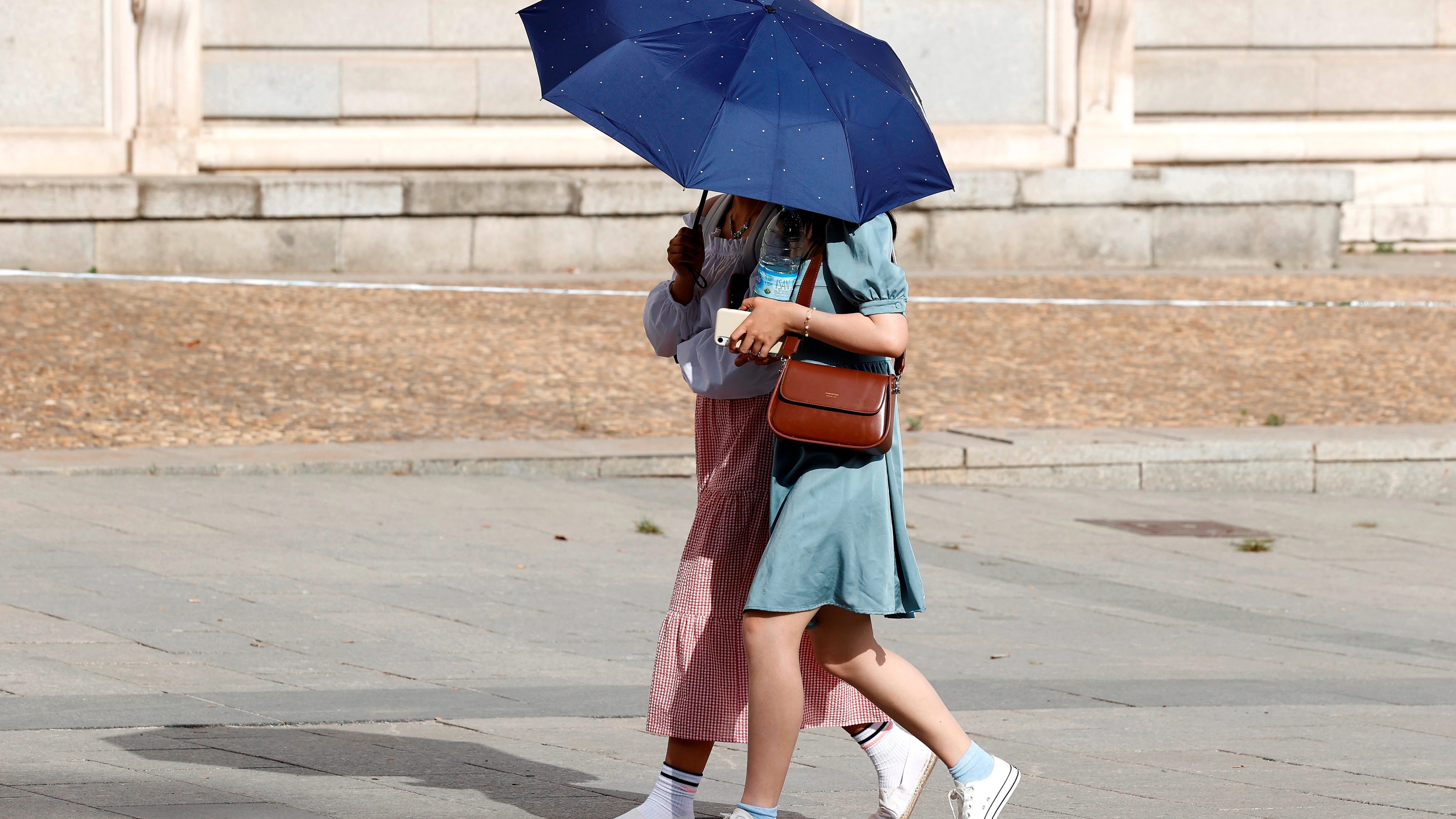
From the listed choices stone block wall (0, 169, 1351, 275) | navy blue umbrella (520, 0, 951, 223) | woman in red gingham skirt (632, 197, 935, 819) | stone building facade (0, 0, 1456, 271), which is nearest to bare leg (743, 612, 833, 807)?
woman in red gingham skirt (632, 197, 935, 819)

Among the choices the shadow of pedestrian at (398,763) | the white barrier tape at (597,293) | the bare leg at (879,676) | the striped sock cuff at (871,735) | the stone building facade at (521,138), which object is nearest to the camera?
the bare leg at (879,676)

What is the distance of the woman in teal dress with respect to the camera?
3721 mm

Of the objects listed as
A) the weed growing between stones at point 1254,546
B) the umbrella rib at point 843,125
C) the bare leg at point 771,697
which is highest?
the umbrella rib at point 843,125

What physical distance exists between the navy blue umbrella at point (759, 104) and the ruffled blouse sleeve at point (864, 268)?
110mm

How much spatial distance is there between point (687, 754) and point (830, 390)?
0.82 metres

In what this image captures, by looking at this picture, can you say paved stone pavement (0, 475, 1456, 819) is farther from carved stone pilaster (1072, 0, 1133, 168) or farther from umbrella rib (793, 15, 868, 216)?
carved stone pilaster (1072, 0, 1133, 168)

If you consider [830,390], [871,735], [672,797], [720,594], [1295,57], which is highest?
[1295,57]

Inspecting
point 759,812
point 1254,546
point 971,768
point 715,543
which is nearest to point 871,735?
point 971,768

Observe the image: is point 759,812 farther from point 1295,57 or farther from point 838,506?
point 1295,57

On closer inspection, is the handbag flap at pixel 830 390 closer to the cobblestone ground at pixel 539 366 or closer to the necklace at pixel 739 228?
the necklace at pixel 739 228

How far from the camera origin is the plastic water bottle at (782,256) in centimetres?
376

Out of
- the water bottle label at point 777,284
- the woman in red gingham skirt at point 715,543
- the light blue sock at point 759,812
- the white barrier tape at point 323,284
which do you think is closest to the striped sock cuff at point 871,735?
the woman in red gingham skirt at point 715,543

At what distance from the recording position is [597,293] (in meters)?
12.9

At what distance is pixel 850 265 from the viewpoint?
3.74 meters
